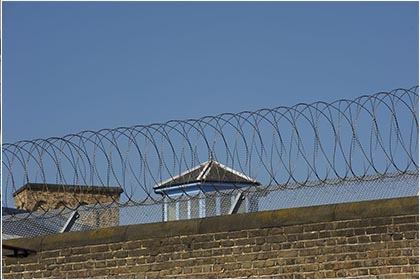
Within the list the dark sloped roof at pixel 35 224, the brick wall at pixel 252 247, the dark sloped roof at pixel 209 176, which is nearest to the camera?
the brick wall at pixel 252 247

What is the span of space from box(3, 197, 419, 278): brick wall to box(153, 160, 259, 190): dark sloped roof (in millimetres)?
1125

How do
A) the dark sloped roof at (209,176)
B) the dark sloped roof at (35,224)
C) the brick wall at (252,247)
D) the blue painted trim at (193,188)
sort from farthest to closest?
the dark sloped roof at (35,224), the blue painted trim at (193,188), the dark sloped roof at (209,176), the brick wall at (252,247)

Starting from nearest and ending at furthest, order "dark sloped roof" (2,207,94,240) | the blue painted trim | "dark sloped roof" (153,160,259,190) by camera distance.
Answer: "dark sloped roof" (153,160,259,190) < the blue painted trim < "dark sloped roof" (2,207,94,240)

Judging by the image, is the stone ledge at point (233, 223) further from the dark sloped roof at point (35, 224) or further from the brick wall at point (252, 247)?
the dark sloped roof at point (35, 224)

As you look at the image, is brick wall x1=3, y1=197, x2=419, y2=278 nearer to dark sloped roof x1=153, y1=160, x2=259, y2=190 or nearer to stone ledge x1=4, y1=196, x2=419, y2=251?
stone ledge x1=4, y1=196, x2=419, y2=251

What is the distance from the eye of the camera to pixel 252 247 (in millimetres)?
13992

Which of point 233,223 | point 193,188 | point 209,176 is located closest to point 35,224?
point 193,188

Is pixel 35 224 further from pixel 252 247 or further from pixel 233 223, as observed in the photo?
pixel 252 247

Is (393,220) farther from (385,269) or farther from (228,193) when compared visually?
(228,193)

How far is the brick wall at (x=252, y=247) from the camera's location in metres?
13.2

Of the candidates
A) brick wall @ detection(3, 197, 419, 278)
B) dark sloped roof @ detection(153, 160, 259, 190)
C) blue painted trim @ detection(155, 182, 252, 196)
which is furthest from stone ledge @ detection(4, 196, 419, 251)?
blue painted trim @ detection(155, 182, 252, 196)

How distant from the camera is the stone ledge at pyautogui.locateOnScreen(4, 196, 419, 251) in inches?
525


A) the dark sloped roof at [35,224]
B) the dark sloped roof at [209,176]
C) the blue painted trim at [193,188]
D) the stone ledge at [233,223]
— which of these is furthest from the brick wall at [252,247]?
the blue painted trim at [193,188]

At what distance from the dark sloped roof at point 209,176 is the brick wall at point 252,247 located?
44.3 inches
